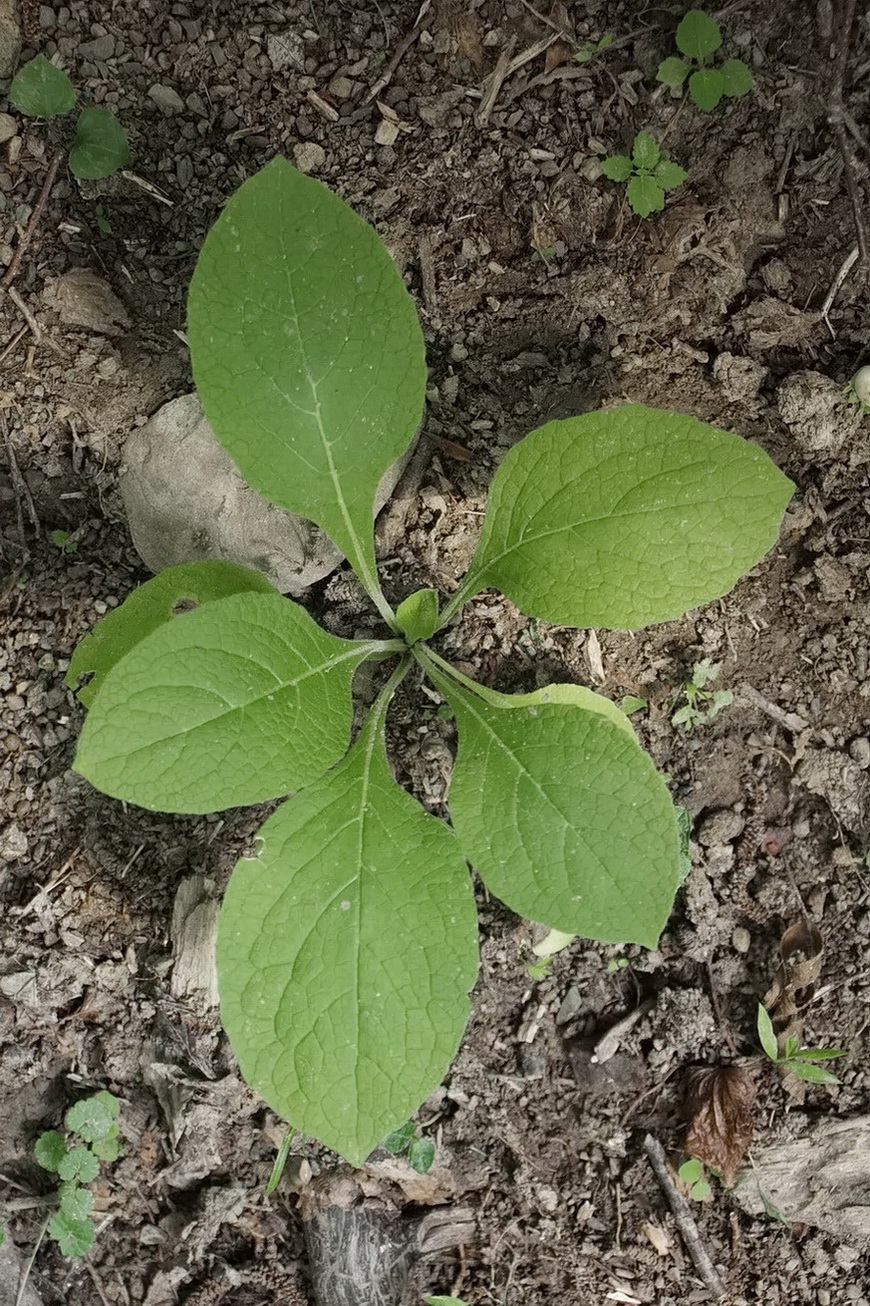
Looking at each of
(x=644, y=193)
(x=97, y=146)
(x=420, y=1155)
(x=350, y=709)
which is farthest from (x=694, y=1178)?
(x=97, y=146)

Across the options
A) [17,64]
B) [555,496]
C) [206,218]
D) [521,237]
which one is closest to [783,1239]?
[555,496]

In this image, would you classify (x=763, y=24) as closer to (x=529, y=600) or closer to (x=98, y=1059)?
(x=529, y=600)

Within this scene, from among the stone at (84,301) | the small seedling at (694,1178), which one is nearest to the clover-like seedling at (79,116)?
the stone at (84,301)

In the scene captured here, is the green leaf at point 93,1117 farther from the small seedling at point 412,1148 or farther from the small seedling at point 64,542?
the small seedling at point 64,542

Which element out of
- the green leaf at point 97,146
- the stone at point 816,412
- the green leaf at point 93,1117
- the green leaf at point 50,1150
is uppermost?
the green leaf at point 97,146

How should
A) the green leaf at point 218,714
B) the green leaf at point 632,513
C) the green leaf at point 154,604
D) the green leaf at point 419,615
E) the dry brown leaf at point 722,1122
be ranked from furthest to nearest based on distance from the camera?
the dry brown leaf at point 722,1122, the green leaf at point 419,615, the green leaf at point 154,604, the green leaf at point 632,513, the green leaf at point 218,714

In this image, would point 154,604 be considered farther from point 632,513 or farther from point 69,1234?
point 69,1234
